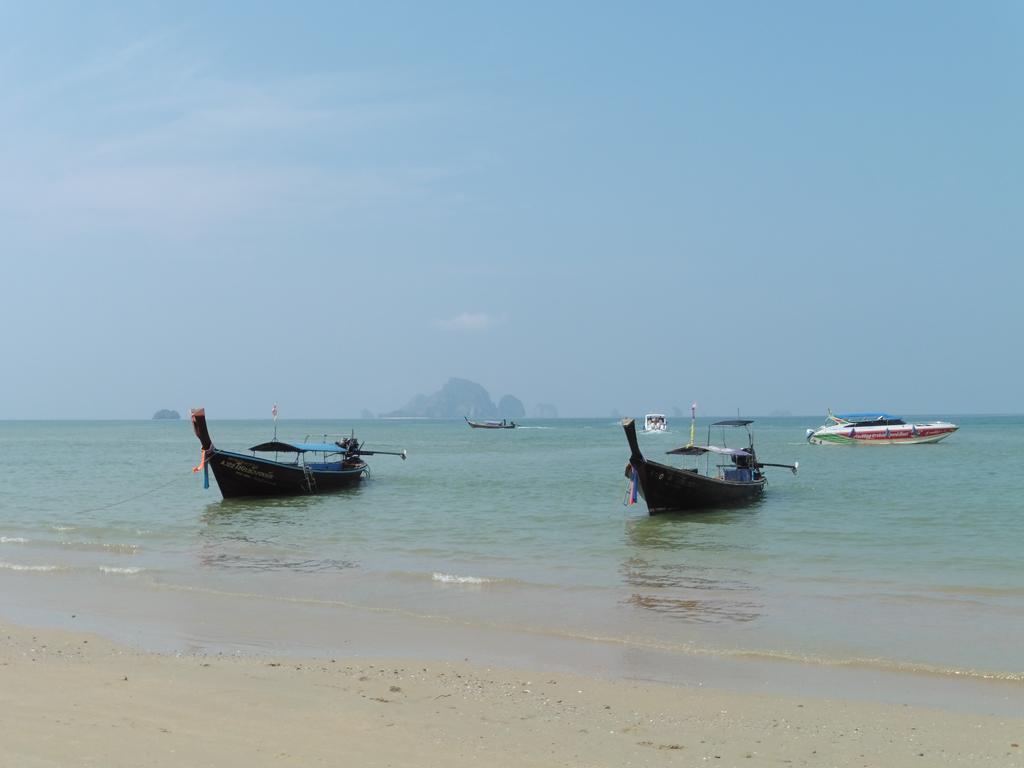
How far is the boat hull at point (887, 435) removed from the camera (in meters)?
64.8

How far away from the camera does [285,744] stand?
627cm

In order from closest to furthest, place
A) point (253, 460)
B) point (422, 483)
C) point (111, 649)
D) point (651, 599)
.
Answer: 1. point (111, 649)
2. point (651, 599)
3. point (253, 460)
4. point (422, 483)

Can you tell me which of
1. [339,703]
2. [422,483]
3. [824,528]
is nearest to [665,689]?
[339,703]

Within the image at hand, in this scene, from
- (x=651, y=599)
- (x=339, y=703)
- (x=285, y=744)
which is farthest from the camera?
(x=651, y=599)

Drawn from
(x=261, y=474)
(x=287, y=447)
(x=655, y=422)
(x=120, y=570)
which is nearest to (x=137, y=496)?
(x=261, y=474)

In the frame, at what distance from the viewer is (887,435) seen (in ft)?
213

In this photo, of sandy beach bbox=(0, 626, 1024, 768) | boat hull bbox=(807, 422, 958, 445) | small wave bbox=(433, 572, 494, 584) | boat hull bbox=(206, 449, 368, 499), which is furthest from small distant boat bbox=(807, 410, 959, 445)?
sandy beach bbox=(0, 626, 1024, 768)

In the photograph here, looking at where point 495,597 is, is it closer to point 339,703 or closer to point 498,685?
point 498,685

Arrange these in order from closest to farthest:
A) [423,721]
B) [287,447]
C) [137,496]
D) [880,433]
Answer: [423,721] < [287,447] < [137,496] < [880,433]

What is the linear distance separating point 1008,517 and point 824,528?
16.9ft

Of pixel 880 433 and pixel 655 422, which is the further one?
pixel 655 422

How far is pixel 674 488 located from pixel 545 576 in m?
9.62

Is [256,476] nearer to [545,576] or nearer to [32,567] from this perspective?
[32,567]

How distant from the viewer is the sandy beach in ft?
20.1
